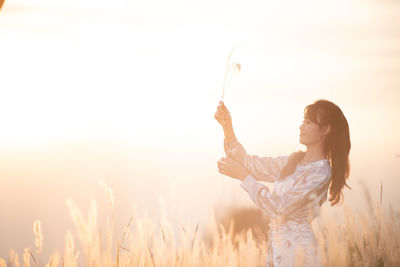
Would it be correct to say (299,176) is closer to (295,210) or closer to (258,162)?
(295,210)

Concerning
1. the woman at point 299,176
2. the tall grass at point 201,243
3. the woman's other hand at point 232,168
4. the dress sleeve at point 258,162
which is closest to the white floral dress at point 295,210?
the woman at point 299,176

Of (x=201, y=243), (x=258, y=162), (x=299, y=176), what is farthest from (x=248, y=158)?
(x=201, y=243)

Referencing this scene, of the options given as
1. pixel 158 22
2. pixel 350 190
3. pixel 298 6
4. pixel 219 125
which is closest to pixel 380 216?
pixel 350 190

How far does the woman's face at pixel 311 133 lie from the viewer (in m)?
2.31

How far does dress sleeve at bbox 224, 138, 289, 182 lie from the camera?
2449mm

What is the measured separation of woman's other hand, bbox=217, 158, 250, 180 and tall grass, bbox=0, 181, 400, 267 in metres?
0.37

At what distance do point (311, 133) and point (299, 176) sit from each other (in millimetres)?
212

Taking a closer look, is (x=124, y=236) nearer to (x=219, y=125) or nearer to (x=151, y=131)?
(x=151, y=131)

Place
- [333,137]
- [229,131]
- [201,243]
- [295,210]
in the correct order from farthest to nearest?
1. [201,243]
2. [229,131]
3. [333,137]
4. [295,210]

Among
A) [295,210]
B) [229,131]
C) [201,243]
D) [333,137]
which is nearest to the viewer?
[295,210]

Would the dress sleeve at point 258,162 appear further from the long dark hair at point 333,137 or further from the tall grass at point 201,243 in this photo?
the tall grass at point 201,243

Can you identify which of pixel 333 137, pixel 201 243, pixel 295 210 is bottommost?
pixel 201 243

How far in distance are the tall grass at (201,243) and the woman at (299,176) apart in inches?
12.9

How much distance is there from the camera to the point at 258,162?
8.16 ft
